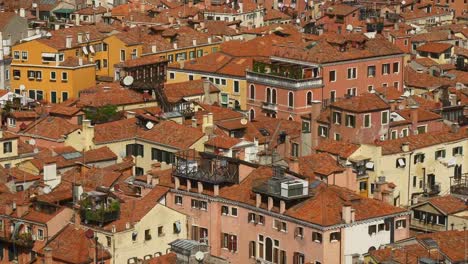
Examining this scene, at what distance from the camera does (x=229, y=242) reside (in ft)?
189

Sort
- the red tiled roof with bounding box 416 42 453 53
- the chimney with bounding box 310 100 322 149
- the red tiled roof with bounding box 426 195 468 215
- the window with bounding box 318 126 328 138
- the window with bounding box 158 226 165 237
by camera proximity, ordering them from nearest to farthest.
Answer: the window with bounding box 158 226 165 237
the red tiled roof with bounding box 426 195 468 215
the chimney with bounding box 310 100 322 149
the window with bounding box 318 126 328 138
the red tiled roof with bounding box 416 42 453 53

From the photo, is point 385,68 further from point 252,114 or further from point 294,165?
point 294,165

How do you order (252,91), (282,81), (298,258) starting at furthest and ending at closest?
1. (252,91)
2. (282,81)
3. (298,258)

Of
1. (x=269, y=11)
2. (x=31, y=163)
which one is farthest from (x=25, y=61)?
(x=269, y=11)

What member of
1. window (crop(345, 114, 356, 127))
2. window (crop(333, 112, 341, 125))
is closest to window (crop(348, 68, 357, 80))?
window (crop(333, 112, 341, 125))

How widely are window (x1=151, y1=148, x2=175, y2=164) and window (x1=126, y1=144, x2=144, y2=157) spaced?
0.90 meters

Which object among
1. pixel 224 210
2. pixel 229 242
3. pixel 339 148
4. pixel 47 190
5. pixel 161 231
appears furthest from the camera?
pixel 339 148

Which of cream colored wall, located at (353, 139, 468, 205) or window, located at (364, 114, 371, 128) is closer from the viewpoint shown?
cream colored wall, located at (353, 139, 468, 205)

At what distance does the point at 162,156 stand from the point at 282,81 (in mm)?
13511

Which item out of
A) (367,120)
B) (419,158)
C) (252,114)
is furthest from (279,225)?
(252,114)

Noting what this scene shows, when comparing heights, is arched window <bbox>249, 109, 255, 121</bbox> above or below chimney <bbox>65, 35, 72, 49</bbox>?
below

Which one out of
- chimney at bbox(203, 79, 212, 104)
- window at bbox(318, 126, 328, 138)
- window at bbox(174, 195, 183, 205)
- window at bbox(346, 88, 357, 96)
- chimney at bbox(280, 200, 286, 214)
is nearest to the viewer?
chimney at bbox(280, 200, 286, 214)

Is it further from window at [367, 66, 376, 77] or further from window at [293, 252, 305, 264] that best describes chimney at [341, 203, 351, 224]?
window at [367, 66, 376, 77]

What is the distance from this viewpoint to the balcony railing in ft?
259
